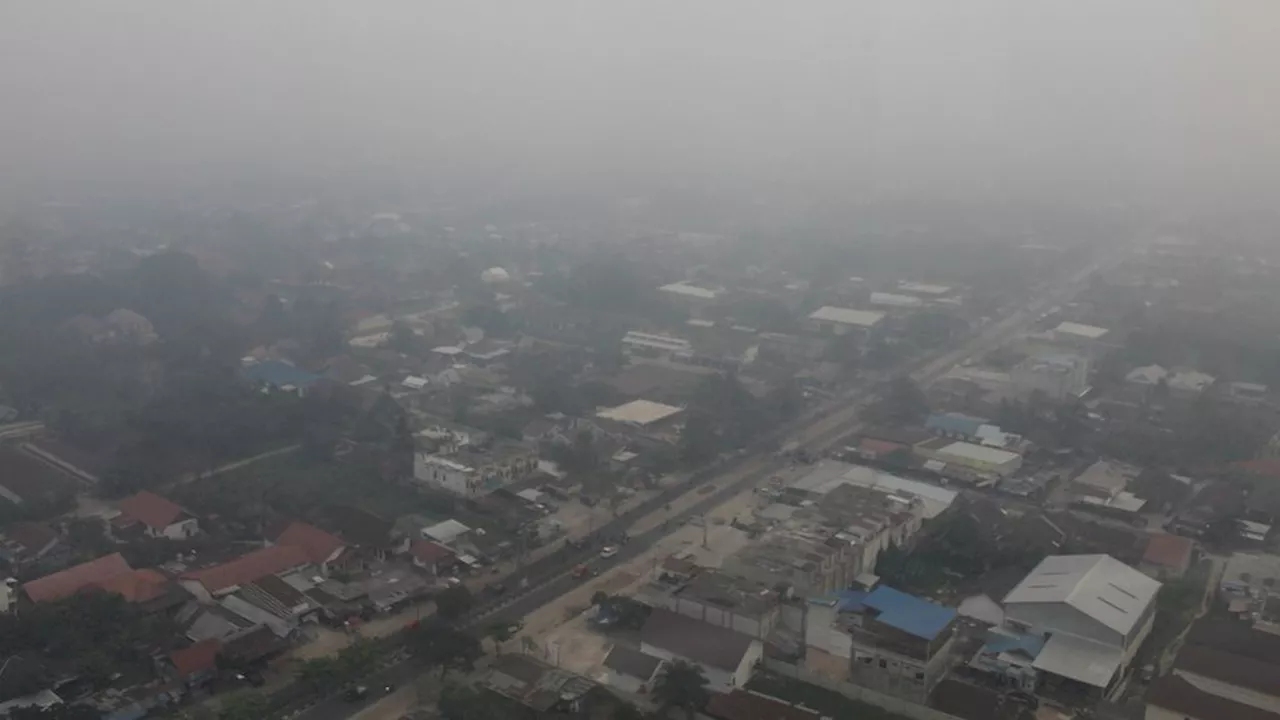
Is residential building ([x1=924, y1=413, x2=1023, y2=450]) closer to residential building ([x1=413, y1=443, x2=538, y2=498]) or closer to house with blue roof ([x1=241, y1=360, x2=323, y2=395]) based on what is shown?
residential building ([x1=413, y1=443, x2=538, y2=498])

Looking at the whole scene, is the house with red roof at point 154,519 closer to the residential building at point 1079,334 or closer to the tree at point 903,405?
the tree at point 903,405

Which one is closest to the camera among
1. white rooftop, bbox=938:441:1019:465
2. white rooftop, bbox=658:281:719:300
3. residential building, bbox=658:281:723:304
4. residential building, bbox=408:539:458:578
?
residential building, bbox=408:539:458:578

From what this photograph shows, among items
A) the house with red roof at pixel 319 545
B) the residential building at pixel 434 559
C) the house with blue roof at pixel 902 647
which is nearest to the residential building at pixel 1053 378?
the house with blue roof at pixel 902 647

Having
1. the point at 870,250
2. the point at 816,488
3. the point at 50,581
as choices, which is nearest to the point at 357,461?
the point at 50,581

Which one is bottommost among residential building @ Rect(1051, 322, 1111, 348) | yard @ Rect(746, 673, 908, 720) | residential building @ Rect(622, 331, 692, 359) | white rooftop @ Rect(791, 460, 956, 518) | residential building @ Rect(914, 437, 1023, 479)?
residential building @ Rect(1051, 322, 1111, 348)

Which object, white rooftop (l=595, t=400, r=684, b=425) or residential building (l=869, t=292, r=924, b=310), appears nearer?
white rooftop (l=595, t=400, r=684, b=425)

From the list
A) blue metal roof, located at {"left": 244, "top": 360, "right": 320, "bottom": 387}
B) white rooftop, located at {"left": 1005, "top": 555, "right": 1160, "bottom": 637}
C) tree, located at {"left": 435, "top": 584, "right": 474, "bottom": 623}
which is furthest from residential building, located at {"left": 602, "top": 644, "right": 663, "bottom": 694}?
blue metal roof, located at {"left": 244, "top": 360, "right": 320, "bottom": 387}
